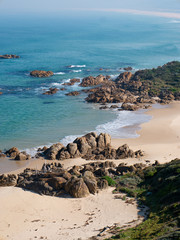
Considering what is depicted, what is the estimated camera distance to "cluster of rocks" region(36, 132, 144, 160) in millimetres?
31703

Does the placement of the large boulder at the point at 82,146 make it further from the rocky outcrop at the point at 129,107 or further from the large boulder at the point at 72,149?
the rocky outcrop at the point at 129,107

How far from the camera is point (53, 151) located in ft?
105

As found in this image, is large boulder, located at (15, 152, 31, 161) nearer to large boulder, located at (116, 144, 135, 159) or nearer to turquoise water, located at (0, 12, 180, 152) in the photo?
turquoise water, located at (0, 12, 180, 152)

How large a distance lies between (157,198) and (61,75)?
150ft

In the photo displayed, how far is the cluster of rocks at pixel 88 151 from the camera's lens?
31703 millimetres

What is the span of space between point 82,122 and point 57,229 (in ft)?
78.8

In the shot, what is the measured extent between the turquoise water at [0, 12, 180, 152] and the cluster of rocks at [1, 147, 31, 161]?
202cm

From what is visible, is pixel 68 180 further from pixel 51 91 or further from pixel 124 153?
pixel 51 91

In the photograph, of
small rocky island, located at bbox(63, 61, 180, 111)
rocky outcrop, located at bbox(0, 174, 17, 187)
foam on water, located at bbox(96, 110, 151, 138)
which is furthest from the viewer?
small rocky island, located at bbox(63, 61, 180, 111)

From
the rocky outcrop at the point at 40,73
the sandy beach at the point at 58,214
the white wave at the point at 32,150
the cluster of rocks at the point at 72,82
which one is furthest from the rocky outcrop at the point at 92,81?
the sandy beach at the point at 58,214

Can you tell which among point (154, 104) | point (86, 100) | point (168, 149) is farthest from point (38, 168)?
point (154, 104)

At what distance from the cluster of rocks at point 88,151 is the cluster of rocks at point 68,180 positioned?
3117 millimetres

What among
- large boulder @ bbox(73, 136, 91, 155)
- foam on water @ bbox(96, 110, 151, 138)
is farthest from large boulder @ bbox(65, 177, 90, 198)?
foam on water @ bbox(96, 110, 151, 138)

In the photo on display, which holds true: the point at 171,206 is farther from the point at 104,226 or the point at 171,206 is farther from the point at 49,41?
the point at 49,41
